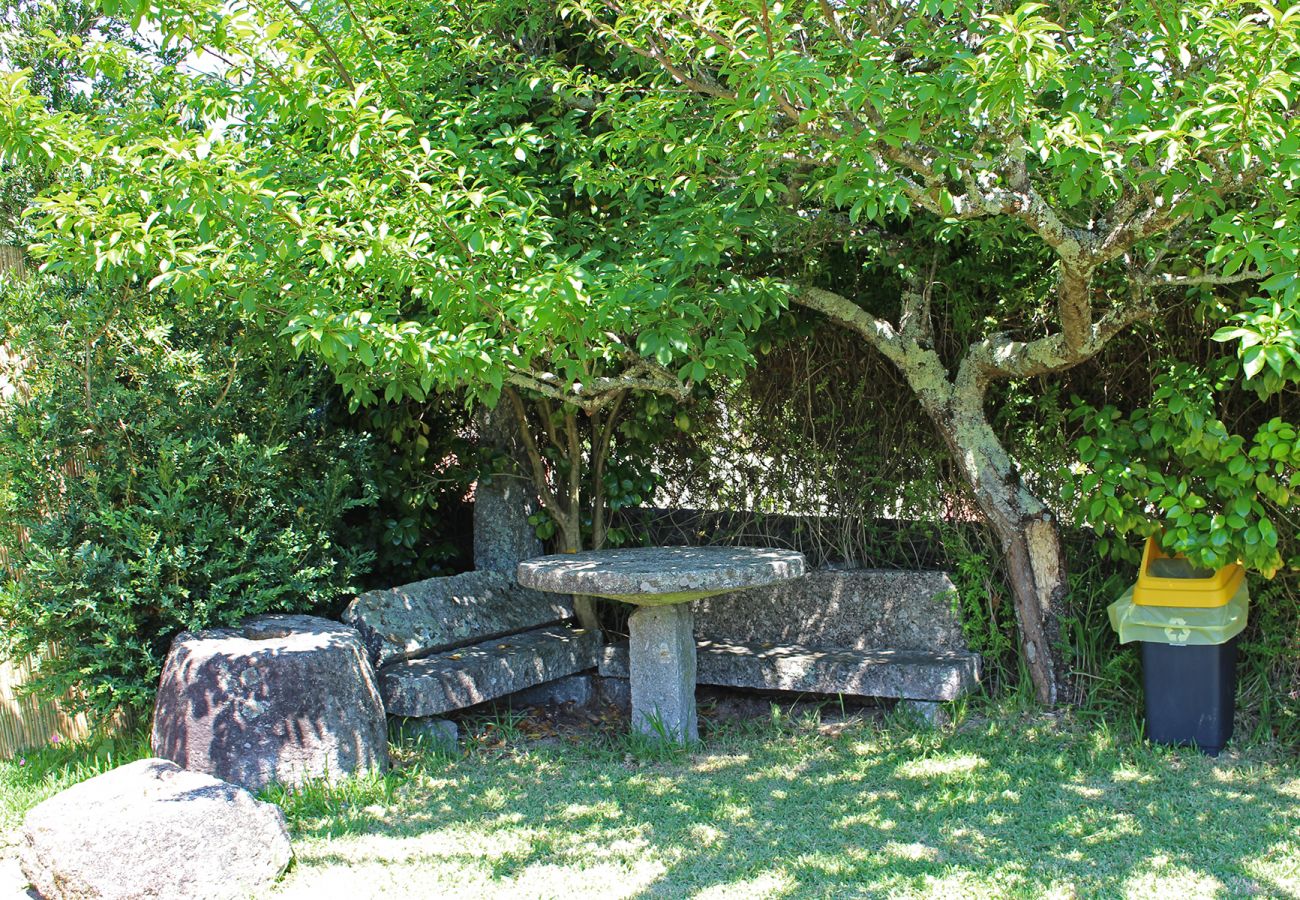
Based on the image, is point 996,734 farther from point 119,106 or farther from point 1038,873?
point 119,106

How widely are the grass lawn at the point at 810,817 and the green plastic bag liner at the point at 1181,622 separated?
1.62 feet

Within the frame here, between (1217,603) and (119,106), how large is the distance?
599cm

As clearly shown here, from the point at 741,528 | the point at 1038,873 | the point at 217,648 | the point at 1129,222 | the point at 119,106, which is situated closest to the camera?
the point at 1038,873

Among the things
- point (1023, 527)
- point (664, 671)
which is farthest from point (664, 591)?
point (1023, 527)

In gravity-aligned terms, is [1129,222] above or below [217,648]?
above

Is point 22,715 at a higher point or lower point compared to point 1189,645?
lower

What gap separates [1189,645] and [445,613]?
3.56 metres

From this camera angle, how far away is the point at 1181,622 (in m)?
5.06

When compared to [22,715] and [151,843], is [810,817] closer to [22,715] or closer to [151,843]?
[151,843]

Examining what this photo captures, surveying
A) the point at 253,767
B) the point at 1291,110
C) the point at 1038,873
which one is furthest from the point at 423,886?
the point at 1291,110

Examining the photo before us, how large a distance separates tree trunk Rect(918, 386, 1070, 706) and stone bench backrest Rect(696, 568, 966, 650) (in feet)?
1.32

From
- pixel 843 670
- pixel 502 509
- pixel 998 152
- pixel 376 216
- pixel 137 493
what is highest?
pixel 998 152

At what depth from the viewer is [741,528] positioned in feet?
22.3

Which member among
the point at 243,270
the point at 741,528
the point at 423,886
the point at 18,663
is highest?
the point at 243,270
